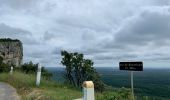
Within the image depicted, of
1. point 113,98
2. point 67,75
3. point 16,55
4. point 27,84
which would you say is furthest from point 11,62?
point 113,98

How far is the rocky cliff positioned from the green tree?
653cm

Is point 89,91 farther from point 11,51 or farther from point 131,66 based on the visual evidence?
point 11,51

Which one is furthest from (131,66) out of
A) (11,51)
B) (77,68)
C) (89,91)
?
(77,68)

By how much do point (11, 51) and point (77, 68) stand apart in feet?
33.9

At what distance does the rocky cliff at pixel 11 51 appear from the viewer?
4772 centimetres

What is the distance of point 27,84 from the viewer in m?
18.7

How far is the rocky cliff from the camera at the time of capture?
157 feet

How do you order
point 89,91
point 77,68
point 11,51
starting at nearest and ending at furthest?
point 89,91 < point 11,51 < point 77,68

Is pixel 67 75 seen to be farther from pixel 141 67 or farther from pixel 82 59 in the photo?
pixel 141 67

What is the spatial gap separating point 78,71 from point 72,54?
466 centimetres

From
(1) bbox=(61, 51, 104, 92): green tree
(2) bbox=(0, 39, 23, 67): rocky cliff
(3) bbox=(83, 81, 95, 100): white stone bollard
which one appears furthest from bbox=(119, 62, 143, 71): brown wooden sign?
(2) bbox=(0, 39, 23, 67): rocky cliff

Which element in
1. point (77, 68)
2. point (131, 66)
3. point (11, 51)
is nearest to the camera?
point (131, 66)

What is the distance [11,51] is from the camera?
162ft

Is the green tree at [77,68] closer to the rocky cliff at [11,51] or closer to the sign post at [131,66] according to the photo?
the rocky cliff at [11,51]
